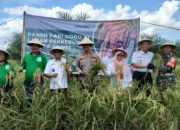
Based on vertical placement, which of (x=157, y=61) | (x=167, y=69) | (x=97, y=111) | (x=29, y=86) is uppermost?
(x=157, y=61)

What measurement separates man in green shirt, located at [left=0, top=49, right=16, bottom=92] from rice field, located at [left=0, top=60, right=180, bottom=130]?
35 cm

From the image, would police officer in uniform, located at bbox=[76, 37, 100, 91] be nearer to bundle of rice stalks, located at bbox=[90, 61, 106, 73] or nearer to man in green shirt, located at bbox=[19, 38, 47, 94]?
bundle of rice stalks, located at bbox=[90, 61, 106, 73]

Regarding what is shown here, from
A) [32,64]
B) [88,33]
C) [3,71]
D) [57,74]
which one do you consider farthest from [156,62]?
[88,33]

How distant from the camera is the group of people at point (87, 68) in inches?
151

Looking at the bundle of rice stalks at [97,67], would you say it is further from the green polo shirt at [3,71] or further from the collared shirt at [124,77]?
the green polo shirt at [3,71]

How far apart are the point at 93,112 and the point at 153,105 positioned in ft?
2.38

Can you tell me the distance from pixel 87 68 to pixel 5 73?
120cm

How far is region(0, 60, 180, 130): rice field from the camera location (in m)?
3.16

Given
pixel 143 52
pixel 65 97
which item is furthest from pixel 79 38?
pixel 65 97

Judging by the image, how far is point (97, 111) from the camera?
10.6 ft

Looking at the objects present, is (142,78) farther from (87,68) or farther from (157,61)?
(87,68)

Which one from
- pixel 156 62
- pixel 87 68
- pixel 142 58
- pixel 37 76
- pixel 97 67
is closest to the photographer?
pixel 37 76

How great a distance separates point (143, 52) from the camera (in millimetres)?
4219

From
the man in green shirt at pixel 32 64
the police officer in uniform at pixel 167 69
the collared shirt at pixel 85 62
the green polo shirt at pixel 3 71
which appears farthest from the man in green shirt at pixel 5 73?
the police officer in uniform at pixel 167 69
